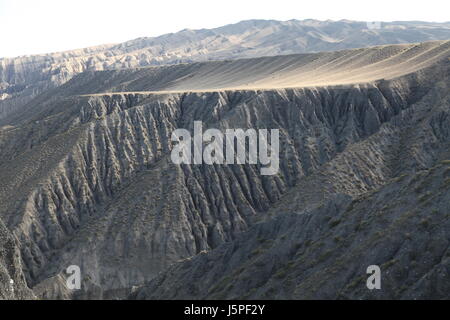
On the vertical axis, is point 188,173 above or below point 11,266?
above

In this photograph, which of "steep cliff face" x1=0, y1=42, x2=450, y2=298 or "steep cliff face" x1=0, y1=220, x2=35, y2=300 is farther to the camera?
"steep cliff face" x1=0, y1=42, x2=450, y2=298

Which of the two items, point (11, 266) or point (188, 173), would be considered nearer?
point (11, 266)

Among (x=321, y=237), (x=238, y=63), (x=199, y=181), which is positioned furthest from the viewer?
(x=238, y=63)

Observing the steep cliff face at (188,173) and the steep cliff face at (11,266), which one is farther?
the steep cliff face at (188,173)

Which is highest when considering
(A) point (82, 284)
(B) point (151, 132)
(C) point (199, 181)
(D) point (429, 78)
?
(D) point (429, 78)

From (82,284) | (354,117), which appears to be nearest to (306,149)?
(354,117)

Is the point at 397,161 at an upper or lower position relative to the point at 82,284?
upper
